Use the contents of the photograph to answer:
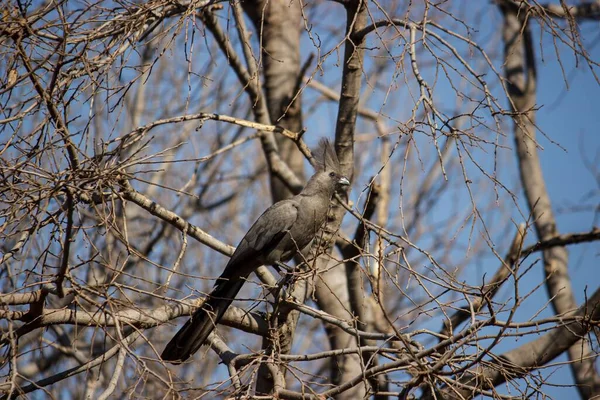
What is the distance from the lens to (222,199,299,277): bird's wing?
5.59 meters

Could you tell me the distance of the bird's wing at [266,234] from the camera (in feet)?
18.3

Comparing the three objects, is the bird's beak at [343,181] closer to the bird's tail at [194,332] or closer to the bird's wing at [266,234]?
A: the bird's wing at [266,234]

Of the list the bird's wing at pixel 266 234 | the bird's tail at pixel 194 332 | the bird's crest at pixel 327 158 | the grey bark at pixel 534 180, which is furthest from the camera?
the grey bark at pixel 534 180

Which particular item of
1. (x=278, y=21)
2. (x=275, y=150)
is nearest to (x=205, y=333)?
(x=275, y=150)

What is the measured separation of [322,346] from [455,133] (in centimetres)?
818

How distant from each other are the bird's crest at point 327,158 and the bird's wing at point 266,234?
0.41 meters

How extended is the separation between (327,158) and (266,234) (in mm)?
856

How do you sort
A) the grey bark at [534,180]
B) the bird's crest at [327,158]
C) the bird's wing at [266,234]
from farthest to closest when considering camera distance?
the grey bark at [534,180], the bird's crest at [327,158], the bird's wing at [266,234]

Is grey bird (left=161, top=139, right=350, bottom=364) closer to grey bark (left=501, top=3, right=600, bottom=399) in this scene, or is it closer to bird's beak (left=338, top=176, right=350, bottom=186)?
bird's beak (left=338, top=176, right=350, bottom=186)

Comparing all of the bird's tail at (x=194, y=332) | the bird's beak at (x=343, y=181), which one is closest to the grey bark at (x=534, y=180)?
the bird's beak at (x=343, y=181)

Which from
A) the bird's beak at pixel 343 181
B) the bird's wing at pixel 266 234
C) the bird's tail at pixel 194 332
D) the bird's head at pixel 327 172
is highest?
the bird's head at pixel 327 172

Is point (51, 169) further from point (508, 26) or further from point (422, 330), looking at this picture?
point (508, 26)

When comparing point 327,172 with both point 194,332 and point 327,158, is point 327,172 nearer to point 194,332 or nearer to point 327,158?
point 327,158

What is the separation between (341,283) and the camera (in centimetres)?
744
